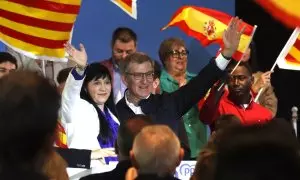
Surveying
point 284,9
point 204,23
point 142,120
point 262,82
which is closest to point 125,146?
point 142,120

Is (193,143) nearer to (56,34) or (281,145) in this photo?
(56,34)

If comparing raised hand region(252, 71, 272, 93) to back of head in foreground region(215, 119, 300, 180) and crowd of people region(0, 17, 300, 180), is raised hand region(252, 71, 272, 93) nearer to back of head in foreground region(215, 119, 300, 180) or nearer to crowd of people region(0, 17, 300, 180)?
crowd of people region(0, 17, 300, 180)

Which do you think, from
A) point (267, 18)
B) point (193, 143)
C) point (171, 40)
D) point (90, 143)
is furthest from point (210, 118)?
point (267, 18)

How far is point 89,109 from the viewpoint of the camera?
175 inches

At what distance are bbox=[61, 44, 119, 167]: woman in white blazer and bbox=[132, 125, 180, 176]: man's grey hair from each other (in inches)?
56.2

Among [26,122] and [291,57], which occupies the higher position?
[291,57]

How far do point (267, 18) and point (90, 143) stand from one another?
4.39 meters

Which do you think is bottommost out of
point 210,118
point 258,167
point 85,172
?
point 85,172

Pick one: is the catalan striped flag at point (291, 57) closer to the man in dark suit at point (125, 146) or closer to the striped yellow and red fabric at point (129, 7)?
the striped yellow and red fabric at point (129, 7)

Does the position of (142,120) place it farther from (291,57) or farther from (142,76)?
(291,57)

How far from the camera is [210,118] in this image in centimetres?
530

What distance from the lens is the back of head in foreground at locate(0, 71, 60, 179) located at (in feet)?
5.77

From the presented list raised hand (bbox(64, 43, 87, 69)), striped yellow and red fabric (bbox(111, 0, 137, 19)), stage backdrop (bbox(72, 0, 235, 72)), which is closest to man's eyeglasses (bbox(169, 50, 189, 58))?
striped yellow and red fabric (bbox(111, 0, 137, 19))

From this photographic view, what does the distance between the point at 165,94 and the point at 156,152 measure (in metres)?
2.02
